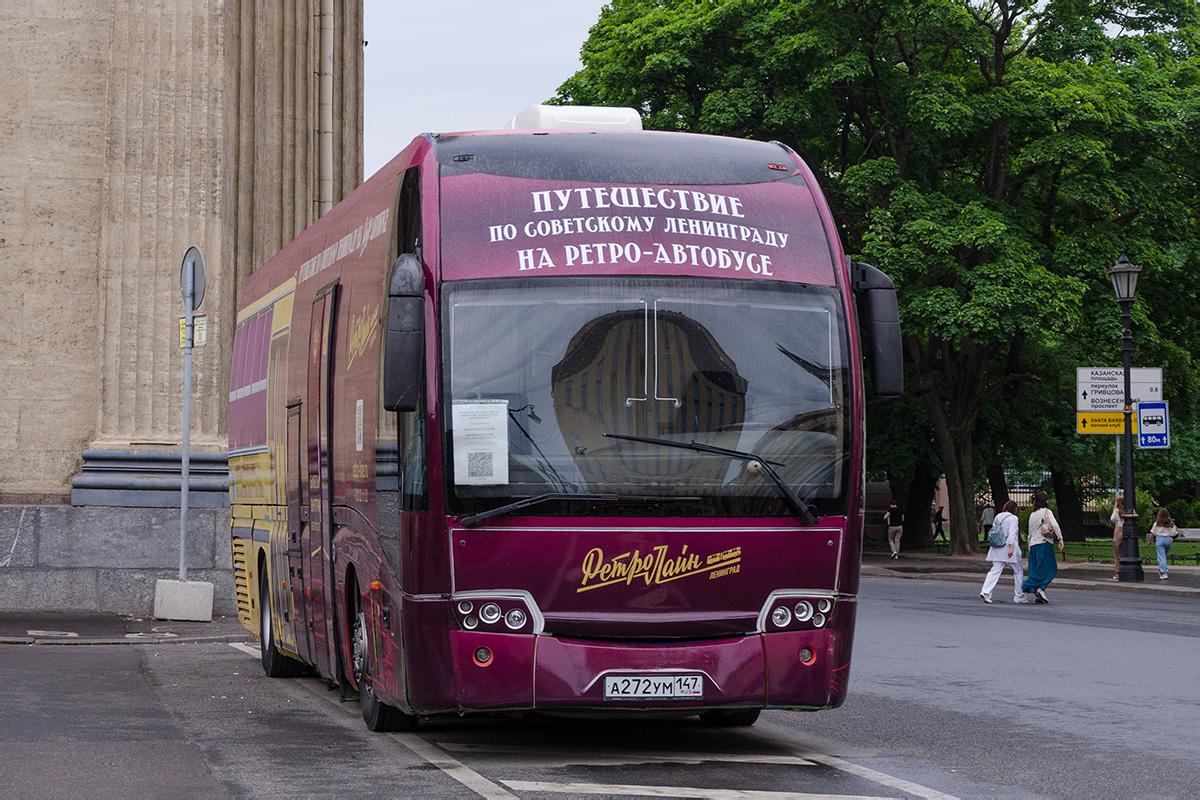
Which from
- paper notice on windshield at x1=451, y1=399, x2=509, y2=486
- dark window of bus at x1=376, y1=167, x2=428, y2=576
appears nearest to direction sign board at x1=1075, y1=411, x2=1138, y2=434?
dark window of bus at x1=376, y1=167, x2=428, y2=576

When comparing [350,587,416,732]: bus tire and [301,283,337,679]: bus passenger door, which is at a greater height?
[301,283,337,679]: bus passenger door

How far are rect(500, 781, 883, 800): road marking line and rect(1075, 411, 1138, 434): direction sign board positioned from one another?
23593mm

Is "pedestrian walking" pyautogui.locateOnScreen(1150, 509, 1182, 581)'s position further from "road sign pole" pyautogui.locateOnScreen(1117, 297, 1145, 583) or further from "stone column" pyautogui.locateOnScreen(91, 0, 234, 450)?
"stone column" pyautogui.locateOnScreen(91, 0, 234, 450)

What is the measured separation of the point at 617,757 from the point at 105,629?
361 inches

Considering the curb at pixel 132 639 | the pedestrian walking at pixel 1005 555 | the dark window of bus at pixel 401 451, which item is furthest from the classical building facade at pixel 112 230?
the pedestrian walking at pixel 1005 555

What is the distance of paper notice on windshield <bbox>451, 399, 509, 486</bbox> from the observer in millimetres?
8070

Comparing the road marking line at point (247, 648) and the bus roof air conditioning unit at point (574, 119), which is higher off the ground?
the bus roof air conditioning unit at point (574, 119)

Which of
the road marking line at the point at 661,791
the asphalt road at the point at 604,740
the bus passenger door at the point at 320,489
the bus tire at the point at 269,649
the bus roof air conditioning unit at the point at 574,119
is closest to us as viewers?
the road marking line at the point at 661,791

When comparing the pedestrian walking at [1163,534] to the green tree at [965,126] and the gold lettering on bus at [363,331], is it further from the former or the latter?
the gold lettering on bus at [363,331]

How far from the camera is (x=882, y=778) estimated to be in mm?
8141

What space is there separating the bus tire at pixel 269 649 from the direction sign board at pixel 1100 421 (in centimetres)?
1977

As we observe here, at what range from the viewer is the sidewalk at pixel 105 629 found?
50.6ft

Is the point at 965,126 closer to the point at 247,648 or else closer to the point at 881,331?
the point at 247,648

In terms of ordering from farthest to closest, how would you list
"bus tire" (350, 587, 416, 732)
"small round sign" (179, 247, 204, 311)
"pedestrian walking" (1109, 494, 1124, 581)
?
"pedestrian walking" (1109, 494, 1124, 581)
"small round sign" (179, 247, 204, 311)
"bus tire" (350, 587, 416, 732)
